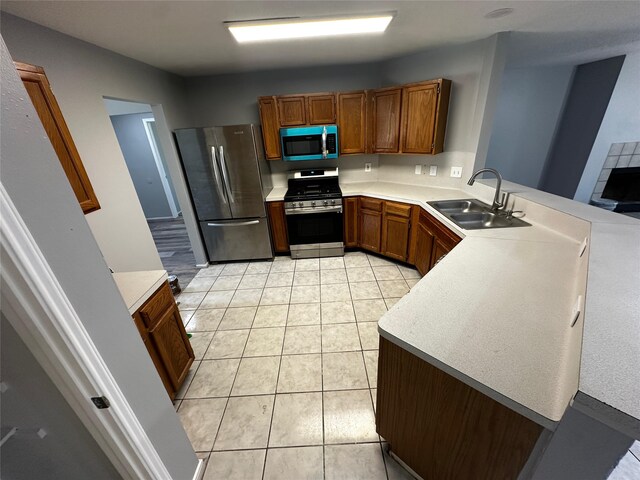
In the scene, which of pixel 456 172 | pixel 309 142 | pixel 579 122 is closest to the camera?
pixel 456 172

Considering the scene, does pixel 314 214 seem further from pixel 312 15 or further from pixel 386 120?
pixel 312 15

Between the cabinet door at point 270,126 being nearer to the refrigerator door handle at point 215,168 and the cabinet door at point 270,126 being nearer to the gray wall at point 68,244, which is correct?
the refrigerator door handle at point 215,168

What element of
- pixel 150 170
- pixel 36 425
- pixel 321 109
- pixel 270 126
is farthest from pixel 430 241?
pixel 150 170

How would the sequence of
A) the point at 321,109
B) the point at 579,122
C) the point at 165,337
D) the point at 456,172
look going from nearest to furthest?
the point at 165,337
the point at 456,172
the point at 321,109
the point at 579,122

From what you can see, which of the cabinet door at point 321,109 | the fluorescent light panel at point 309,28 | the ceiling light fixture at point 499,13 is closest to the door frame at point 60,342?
the fluorescent light panel at point 309,28

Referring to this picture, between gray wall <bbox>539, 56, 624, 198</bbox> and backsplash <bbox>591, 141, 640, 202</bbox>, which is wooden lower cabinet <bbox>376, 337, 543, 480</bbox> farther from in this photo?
backsplash <bbox>591, 141, 640, 202</bbox>

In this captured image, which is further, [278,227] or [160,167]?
[160,167]

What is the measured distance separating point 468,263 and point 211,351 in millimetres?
2042

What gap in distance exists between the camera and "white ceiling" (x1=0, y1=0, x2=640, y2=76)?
149cm

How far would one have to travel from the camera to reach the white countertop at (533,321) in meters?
0.67

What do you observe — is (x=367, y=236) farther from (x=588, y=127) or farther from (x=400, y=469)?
(x=588, y=127)

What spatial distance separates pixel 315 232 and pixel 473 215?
1.82m

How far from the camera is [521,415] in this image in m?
0.74

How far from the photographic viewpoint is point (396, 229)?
9.84 feet
